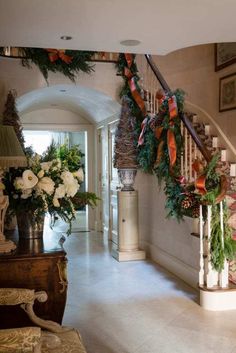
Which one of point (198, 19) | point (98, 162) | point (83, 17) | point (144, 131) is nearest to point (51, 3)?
point (83, 17)

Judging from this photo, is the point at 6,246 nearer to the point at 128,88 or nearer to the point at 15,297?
the point at 15,297

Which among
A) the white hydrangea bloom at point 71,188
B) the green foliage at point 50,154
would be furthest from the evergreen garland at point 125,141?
the white hydrangea bloom at point 71,188

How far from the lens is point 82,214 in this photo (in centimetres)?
1158

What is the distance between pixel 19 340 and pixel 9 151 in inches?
48.1

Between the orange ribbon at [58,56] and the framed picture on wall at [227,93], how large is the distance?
2522 mm

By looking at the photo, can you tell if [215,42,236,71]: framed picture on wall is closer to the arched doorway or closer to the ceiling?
the arched doorway

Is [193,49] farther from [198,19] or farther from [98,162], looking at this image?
[198,19]

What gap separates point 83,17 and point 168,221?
337 cm

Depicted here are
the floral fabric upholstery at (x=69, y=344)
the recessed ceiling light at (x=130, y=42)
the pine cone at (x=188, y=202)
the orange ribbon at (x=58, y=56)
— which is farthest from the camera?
the orange ribbon at (x=58, y=56)

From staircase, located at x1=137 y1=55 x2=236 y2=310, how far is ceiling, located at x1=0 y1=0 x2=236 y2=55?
144 cm

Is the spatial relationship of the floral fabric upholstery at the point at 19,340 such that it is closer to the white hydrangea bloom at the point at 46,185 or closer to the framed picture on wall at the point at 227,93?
the white hydrangea bloom at the point at 46,185

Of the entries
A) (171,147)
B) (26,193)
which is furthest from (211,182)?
(26,193)

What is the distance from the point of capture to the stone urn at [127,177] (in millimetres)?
6270

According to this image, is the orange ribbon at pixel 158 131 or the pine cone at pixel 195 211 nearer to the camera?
the pine cone at pixel 195 211
